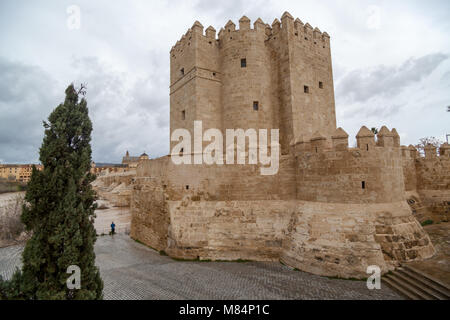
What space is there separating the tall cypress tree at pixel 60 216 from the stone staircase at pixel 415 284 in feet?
30.1

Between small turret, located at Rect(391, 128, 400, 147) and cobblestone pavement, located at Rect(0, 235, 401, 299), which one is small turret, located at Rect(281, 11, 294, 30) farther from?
cobblestone pavement, located at Rect(0, 235, 401, 299)

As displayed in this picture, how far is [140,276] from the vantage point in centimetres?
953

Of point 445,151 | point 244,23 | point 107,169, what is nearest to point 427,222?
point 445,151

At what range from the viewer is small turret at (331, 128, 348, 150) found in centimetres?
928

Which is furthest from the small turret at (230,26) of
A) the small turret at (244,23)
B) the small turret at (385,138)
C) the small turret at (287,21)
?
the small turret at (385,138)

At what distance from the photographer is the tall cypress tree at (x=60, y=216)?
5.07 meters

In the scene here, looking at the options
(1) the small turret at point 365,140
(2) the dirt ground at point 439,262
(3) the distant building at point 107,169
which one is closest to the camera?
(2) the dirt ground at point 439,262

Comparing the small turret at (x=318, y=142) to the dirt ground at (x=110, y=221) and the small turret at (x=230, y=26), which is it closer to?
the small turret at (x=230, y=26)

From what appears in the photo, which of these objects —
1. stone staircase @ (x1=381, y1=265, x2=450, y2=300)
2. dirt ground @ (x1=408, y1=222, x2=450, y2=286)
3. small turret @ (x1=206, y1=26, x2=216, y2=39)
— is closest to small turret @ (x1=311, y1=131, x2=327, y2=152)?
stone staircase @ (x1=381, y1=265, x2=450, y2=300)

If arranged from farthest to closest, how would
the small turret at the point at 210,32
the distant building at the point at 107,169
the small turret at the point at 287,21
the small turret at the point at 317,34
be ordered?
1. the distant building at the point at 107,169
2. the small turret at the point at 317,34
3. the small turret at the point at 210,32
4. the small turret at the point at 287,21

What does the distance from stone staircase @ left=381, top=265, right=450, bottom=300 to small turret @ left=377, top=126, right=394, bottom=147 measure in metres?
4.71

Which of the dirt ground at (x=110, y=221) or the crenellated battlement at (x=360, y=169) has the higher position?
the crenellated battlement at (x=360, y=169)

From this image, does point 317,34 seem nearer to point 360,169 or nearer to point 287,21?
point 287,21
